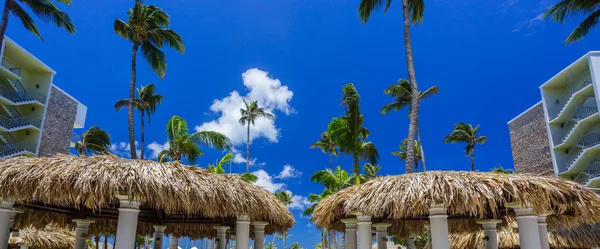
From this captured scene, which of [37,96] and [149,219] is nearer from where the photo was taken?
[149,219]

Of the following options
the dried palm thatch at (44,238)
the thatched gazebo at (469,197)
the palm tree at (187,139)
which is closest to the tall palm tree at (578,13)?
the thatched gazebo at (469,197)

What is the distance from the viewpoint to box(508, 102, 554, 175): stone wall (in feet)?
100

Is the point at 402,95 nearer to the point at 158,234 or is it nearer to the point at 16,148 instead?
the point at 158,234

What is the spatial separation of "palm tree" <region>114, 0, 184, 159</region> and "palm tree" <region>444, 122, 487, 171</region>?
2615 cm

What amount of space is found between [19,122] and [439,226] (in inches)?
1070

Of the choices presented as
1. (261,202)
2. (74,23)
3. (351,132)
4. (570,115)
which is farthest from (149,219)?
(570,115)

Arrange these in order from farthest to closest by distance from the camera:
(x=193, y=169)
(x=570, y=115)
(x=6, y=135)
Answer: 1. (x=570, y=115)
2. (x=6, y=135)
3. (x=193, y=169)

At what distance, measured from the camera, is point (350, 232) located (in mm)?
11852

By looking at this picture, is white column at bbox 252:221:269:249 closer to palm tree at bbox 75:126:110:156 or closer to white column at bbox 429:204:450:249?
white column at bbox 429:204:450:249

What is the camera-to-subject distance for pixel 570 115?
2847 cm

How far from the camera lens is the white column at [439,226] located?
846 centimetres

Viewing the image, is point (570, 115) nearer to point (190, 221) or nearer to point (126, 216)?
point (190, 221)

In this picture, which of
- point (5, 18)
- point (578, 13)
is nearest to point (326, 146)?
point (578, 13)

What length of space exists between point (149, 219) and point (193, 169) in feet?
18.2
